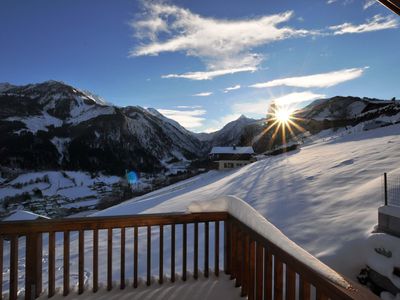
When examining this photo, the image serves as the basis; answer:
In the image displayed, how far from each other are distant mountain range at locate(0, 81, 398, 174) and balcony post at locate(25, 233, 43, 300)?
66.2 m

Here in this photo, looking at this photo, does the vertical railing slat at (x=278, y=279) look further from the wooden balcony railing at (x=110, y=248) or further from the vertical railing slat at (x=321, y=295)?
the vertical railing slat at (x=321, y=295)

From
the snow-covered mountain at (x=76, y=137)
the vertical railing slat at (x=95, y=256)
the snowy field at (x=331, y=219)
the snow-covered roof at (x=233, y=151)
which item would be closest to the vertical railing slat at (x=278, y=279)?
the snowy field at (x=331, y=219)

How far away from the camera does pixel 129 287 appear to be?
12.1ft

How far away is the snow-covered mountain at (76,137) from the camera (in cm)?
10825

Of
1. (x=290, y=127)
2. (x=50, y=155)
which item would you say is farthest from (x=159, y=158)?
(x=290, y=127)

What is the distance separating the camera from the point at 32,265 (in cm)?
335

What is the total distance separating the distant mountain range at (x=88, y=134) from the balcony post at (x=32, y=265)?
66178mm

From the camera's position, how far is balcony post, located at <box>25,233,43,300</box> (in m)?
3.33

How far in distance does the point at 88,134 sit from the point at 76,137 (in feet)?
17.7

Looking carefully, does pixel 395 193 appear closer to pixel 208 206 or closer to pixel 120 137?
pixel 208 206

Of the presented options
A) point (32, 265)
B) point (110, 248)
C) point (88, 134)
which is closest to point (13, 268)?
point (32, 265)

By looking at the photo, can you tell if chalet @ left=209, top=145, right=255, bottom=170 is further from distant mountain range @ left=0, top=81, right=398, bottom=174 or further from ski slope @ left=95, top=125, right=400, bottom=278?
ski slope @ left=95, top=125, right=400, bottom=278

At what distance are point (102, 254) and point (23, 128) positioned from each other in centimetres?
12697

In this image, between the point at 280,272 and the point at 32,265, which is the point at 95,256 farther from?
the point at 280,272
